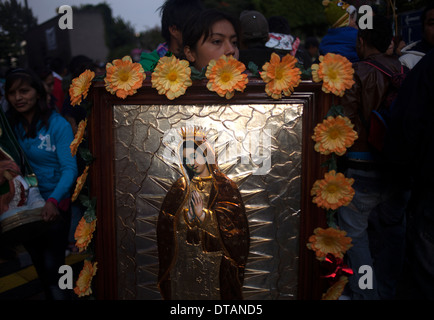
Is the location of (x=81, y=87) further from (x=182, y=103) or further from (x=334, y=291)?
(x=334, y=291)

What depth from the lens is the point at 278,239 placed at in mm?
1361

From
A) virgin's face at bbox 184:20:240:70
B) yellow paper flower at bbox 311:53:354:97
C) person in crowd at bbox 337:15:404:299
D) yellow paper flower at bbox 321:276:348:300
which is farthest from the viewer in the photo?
person in crowd at bbox 337:15:404:299

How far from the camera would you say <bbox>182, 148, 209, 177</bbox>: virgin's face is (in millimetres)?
1365

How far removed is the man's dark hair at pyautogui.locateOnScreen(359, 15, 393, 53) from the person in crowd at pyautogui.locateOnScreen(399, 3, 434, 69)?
0.29 metres

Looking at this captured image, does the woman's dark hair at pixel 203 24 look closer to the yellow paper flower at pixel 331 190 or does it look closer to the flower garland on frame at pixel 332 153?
the flower garland on frame at pixel 332 153

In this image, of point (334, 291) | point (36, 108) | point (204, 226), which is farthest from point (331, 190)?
point (36, 108)

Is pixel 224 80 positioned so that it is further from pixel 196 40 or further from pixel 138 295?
pixel 138 295

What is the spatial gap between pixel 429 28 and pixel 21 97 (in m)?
2.44

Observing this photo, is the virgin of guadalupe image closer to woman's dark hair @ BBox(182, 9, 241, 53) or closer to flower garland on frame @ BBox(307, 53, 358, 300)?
flower garland on frame @ BBox(307, 53, 358, 300)

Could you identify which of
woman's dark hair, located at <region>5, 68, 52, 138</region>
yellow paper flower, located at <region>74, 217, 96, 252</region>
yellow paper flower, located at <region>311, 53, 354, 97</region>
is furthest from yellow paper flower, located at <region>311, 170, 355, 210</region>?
woman's dark hair, located at <region>5, 68, 52, 138</region>

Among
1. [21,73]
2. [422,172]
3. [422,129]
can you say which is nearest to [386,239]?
[422,172]

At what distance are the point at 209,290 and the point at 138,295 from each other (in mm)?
317

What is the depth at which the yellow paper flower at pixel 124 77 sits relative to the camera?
4.28 ft

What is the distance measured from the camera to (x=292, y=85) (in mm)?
1245
